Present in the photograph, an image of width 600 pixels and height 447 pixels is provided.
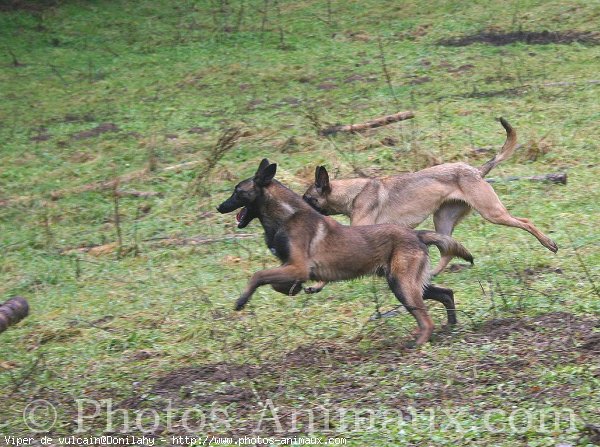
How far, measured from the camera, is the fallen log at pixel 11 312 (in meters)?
8.05

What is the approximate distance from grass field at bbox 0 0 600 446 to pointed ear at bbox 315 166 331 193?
3.65 ft

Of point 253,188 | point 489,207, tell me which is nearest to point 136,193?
point 489,207

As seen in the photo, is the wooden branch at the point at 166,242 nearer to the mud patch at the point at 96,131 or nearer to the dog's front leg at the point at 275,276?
the dog's front leg at the point at 275,276

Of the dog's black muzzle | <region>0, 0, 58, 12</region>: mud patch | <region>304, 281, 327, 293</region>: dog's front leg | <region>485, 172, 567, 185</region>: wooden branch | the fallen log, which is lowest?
<region>485, 172, 567, 185</region>: wooden branch

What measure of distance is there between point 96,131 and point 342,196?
7848 mm

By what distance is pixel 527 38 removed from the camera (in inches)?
771

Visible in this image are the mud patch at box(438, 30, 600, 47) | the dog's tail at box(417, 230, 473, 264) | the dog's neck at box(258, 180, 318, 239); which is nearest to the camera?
the dog's tail at box(417, 230, 473, 264)

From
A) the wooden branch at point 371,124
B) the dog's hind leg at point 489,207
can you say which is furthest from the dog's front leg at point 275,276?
the wooden branch at point 371,124

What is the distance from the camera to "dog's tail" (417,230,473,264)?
328 inches

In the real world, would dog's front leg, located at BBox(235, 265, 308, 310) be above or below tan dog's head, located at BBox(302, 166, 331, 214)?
above

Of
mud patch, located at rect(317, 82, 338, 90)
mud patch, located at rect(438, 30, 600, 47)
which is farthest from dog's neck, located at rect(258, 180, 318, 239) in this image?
mud patch, located at rect(438, 30, 600, 47)

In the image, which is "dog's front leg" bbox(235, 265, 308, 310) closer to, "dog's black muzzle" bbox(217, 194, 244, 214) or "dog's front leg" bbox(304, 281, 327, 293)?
"dog's black muzzle" bbox(217, 194, 244, 214)

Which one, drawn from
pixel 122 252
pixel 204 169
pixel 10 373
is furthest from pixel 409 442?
pixel 204 169

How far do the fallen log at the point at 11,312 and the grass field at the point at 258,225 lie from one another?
44cm
